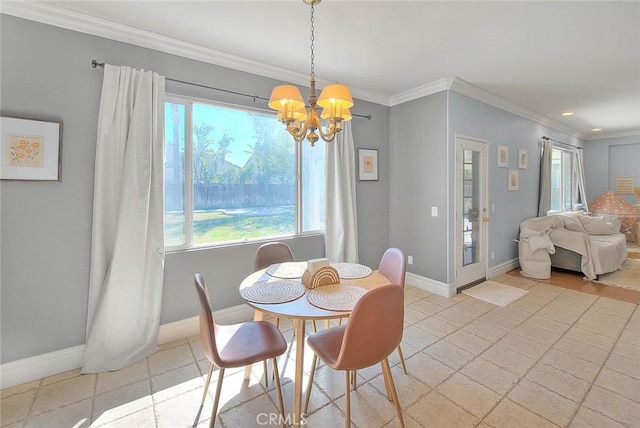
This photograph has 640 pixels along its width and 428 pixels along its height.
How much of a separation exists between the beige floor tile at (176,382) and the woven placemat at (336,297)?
1.05 m

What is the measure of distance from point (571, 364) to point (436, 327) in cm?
101

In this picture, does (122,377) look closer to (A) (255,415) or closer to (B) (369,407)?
(A) (255,415)

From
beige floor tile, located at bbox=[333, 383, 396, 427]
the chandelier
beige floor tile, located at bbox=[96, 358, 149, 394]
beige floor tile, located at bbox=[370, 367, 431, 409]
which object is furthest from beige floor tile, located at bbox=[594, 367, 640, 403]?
beige floor tile, located at bbox=[96, 358, 149, 394]

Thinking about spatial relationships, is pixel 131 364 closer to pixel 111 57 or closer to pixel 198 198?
pixel 198 198

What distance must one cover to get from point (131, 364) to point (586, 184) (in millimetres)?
9930

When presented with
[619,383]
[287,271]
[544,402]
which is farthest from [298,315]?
[619,383]

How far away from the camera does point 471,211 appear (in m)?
3.93

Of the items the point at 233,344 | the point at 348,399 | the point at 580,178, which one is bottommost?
the point at 348,399

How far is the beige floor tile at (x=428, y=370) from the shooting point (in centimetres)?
203

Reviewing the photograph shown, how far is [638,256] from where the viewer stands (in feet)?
18.0

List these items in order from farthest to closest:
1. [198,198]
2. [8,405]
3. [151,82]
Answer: [198,198] < [151,82] < [8,405]

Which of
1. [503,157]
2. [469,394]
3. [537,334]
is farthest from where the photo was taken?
[503,157]

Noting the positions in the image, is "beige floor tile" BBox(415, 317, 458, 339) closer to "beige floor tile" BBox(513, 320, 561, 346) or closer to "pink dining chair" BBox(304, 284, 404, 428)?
"beige floor tile" BBox(513, 320, 561, 346)

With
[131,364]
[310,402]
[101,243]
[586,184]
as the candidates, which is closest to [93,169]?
[101,243]
